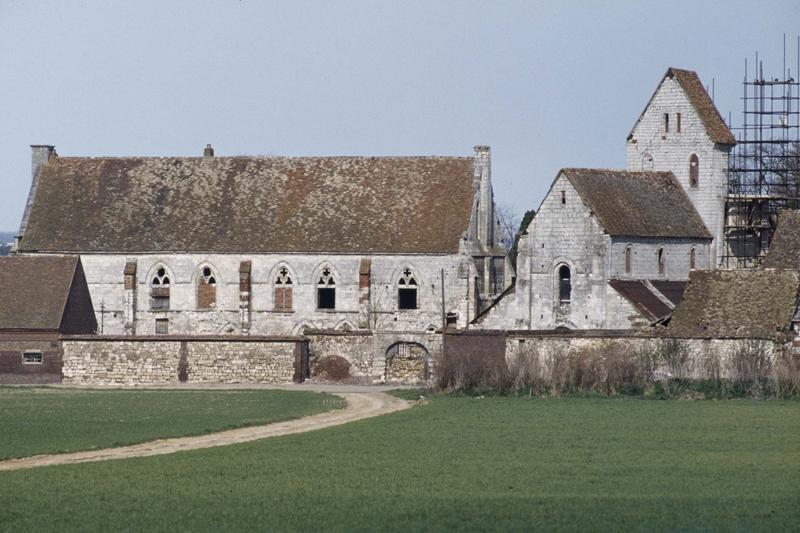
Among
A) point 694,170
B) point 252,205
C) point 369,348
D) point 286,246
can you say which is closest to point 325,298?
point 286,246

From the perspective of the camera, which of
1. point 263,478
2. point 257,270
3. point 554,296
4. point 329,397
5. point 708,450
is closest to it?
point 263,478

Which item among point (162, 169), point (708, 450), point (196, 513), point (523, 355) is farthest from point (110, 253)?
point (196, 513)

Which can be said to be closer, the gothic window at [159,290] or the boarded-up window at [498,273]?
the boarded-up window at [498,273]

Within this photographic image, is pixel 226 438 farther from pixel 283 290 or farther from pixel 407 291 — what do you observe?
pixel 283 290

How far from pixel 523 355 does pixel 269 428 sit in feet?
54.2

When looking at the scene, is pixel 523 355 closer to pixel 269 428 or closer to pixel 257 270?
pixel 269 428

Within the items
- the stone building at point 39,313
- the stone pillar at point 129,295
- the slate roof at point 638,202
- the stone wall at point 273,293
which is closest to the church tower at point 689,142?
the slate roof at point 638,202

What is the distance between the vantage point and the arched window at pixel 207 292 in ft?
264

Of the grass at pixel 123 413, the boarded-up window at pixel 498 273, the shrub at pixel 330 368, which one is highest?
the boarded-up window at pixel 498 273

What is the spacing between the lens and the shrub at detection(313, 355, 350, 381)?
69.2 metres

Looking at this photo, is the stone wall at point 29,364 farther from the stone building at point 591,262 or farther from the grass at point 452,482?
the grass at point 452,482

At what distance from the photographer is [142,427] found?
144ft

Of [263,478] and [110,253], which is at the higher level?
[110,253]

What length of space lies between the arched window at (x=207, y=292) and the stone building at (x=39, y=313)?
5.00 meters
